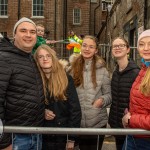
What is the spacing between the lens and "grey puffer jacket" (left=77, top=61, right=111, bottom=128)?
361cm

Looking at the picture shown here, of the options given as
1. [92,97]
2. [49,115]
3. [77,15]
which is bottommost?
[49,115]

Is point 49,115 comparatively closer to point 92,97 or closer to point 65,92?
point 65,92

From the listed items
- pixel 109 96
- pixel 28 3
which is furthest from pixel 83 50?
pixel 28 3

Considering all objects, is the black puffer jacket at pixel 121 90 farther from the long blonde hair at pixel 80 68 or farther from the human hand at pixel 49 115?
the human hand at pixel 49 115

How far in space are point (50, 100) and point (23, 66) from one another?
23.5 inches

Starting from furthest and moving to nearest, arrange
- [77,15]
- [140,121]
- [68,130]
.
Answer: [77,15] < [140,121] < [68,130]

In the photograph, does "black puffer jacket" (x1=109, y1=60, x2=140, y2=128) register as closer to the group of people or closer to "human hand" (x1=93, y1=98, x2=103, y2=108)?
the group of people

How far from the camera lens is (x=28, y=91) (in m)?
2.79

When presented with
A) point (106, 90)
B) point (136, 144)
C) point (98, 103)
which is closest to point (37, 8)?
point (106, 90)

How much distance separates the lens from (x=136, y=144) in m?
2.83

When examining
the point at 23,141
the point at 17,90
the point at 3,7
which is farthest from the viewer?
the point at 3,7

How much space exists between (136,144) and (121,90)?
2.50 feet

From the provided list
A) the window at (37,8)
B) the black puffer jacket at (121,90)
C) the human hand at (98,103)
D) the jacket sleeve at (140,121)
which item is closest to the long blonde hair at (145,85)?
the jacket sleeve at (140,121)

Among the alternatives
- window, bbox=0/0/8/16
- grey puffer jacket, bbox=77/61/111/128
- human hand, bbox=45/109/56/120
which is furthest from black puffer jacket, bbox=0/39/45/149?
window, bbox=0/0/8/16
